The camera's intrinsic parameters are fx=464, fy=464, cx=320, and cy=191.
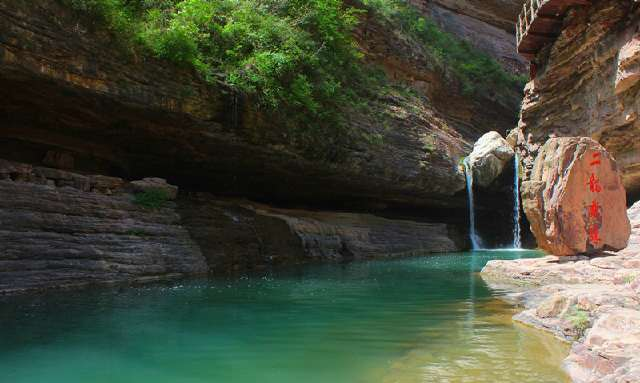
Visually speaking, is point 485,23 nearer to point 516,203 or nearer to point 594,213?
point 516,203

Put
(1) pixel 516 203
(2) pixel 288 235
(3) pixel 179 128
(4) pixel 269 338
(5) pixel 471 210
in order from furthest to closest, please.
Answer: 1. (5) pixel 471 210
2. (1) pixel 516 203
3. (2) pixel 288 235
4. (3) pixel 179 128
5. (4) pixel 269 338

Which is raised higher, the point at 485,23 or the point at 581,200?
the point at 485,23

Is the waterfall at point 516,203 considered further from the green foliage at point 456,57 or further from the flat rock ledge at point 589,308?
the flat rock ledge at point 589,308

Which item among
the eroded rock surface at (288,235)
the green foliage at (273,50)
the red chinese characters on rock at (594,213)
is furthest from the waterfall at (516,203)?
the red chinese characters on rock at (594,213)

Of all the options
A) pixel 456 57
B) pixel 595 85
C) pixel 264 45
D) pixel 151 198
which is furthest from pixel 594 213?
pixel 456 57

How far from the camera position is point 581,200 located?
29.3 feet

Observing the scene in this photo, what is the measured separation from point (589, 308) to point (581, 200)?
5.17m

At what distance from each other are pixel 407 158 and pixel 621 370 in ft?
48.1

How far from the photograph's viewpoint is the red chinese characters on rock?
29.6ft

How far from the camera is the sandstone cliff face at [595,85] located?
15594mm

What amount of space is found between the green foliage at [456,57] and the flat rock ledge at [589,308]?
1591 centimetres

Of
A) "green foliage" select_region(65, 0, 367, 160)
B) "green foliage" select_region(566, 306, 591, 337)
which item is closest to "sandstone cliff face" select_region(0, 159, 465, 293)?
"green foliage" select_region(65, 0, 367, 160)

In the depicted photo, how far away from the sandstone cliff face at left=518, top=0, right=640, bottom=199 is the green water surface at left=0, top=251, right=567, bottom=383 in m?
12.4

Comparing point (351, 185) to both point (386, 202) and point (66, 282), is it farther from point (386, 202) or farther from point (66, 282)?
point (66, 282)
